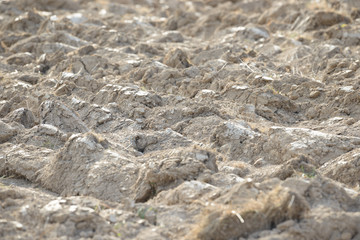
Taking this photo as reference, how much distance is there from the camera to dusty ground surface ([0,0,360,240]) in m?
3.75

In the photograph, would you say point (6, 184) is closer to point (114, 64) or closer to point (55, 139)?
point (55, 139)

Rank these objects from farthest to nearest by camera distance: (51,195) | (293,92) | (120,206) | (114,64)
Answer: (114,64), (293,92), (51,195), (120,206)

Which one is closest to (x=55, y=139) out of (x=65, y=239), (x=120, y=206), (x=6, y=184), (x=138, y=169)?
(x=6, y=184)

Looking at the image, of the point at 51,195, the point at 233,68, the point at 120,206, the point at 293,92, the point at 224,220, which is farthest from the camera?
the point at 233,68

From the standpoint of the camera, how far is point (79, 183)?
4.60 meters

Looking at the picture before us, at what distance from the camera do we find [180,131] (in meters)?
5.73

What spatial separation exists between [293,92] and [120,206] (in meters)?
3.21

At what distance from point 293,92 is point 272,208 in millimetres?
3150

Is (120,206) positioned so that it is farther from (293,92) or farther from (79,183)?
(293,92)

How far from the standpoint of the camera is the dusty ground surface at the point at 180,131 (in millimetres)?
3754

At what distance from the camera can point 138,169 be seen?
15.0 ft

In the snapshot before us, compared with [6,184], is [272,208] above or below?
above

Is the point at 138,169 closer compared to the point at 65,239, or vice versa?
the point at 65,239

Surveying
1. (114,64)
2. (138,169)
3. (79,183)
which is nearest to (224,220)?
(138,169)
